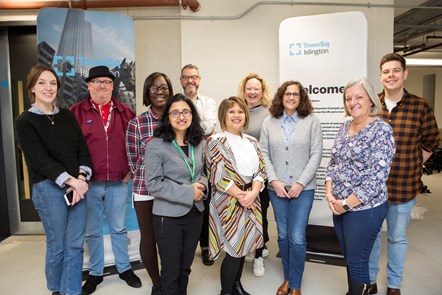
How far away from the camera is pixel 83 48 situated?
290 cm

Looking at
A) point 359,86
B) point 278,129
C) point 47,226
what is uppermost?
point 359,86

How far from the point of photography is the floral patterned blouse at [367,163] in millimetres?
1893

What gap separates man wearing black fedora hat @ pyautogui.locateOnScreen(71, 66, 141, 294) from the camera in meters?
2.58

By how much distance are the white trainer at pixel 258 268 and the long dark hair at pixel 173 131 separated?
4.53 ft

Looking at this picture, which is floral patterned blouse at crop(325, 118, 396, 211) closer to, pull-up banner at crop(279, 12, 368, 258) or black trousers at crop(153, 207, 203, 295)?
black trousers at crop(153, 207, 203, 295)

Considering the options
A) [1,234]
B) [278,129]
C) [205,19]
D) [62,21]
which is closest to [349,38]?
[278,129]

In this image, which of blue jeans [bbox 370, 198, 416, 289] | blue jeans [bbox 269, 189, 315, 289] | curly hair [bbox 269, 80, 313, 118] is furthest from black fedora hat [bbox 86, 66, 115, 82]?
blue jeans [bbox 370, 198, 416, 289]

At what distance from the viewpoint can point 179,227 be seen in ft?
6.88

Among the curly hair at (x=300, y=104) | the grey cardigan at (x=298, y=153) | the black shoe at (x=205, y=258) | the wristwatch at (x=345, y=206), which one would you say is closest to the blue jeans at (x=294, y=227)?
the grey cardigan at (x=298, y=153)

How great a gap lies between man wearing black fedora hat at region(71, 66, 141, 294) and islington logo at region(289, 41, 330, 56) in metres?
1.71

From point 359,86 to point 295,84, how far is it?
56cm

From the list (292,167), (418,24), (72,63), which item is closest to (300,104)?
(292,167)

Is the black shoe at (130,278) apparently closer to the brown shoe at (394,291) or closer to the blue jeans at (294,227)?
the blue jeans at (294,227)

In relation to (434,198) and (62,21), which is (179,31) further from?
(434,198)
